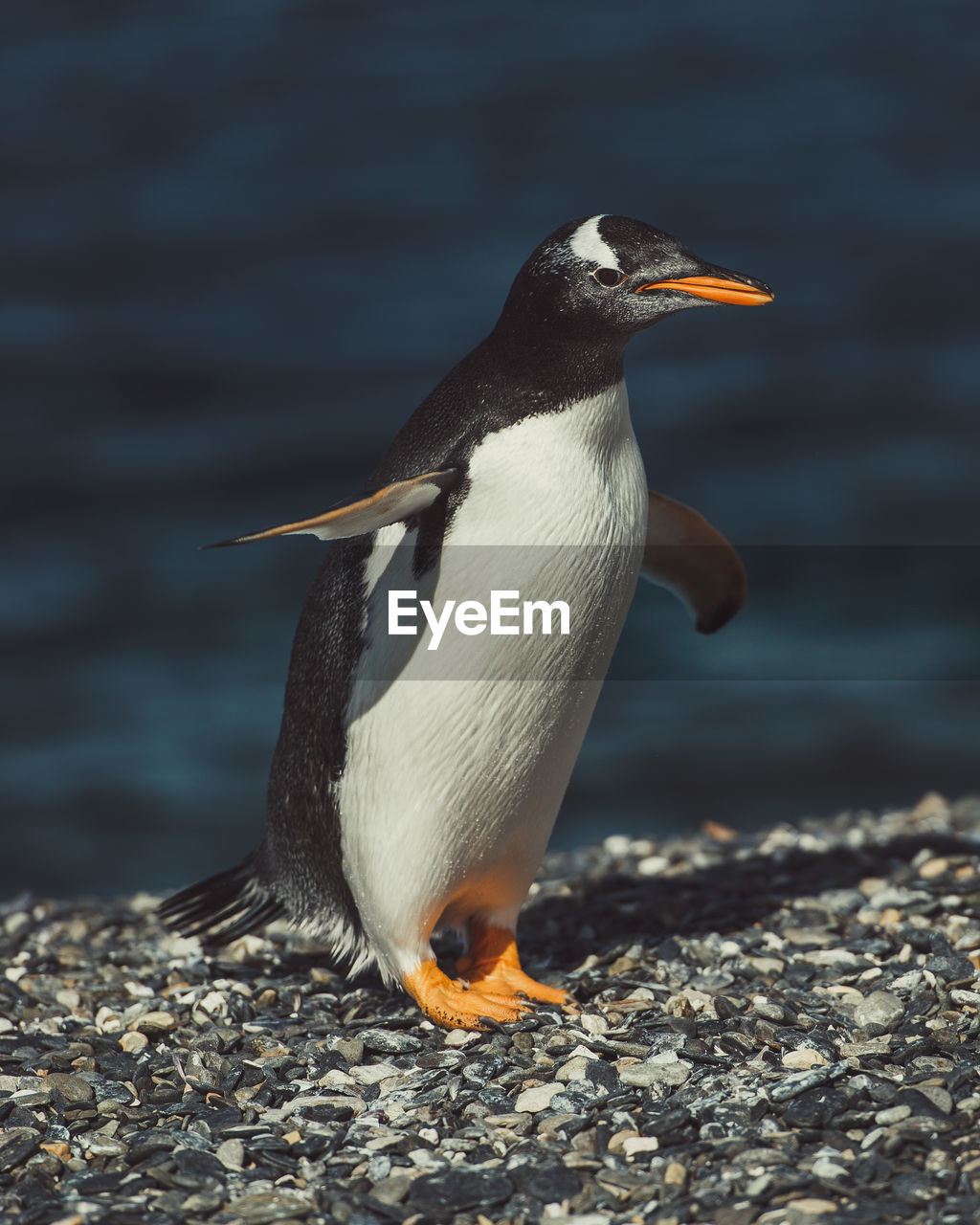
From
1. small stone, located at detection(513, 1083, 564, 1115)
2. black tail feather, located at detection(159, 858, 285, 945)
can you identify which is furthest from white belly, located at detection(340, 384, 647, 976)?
small stone, located at detection(513, 1083, 564, 1115)

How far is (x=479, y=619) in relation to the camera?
3.63 metres

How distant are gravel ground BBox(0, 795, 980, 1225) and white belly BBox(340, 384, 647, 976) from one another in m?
0.45

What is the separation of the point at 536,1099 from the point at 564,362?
5.72 ft

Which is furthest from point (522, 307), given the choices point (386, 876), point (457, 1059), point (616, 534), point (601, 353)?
point (457, 1059)

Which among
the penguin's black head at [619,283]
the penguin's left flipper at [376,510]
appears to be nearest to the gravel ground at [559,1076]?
the penguin's left flipper at [376,510]

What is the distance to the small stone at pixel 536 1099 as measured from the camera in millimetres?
3172

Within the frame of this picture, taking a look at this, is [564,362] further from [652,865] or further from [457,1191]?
[652,865]

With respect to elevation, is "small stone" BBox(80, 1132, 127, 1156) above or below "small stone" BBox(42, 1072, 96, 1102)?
below

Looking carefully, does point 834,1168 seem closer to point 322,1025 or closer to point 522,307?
point 322,1025

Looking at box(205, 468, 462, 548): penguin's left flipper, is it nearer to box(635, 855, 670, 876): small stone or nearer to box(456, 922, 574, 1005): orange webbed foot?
box(456, 922, 574, 1005): orange webbed foot

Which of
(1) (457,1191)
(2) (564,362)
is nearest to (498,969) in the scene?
(1) (457,1191)

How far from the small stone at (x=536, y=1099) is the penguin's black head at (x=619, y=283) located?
1782mm

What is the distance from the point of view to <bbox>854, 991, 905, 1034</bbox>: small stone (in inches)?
138

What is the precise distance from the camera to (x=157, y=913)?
4430 millimetres
